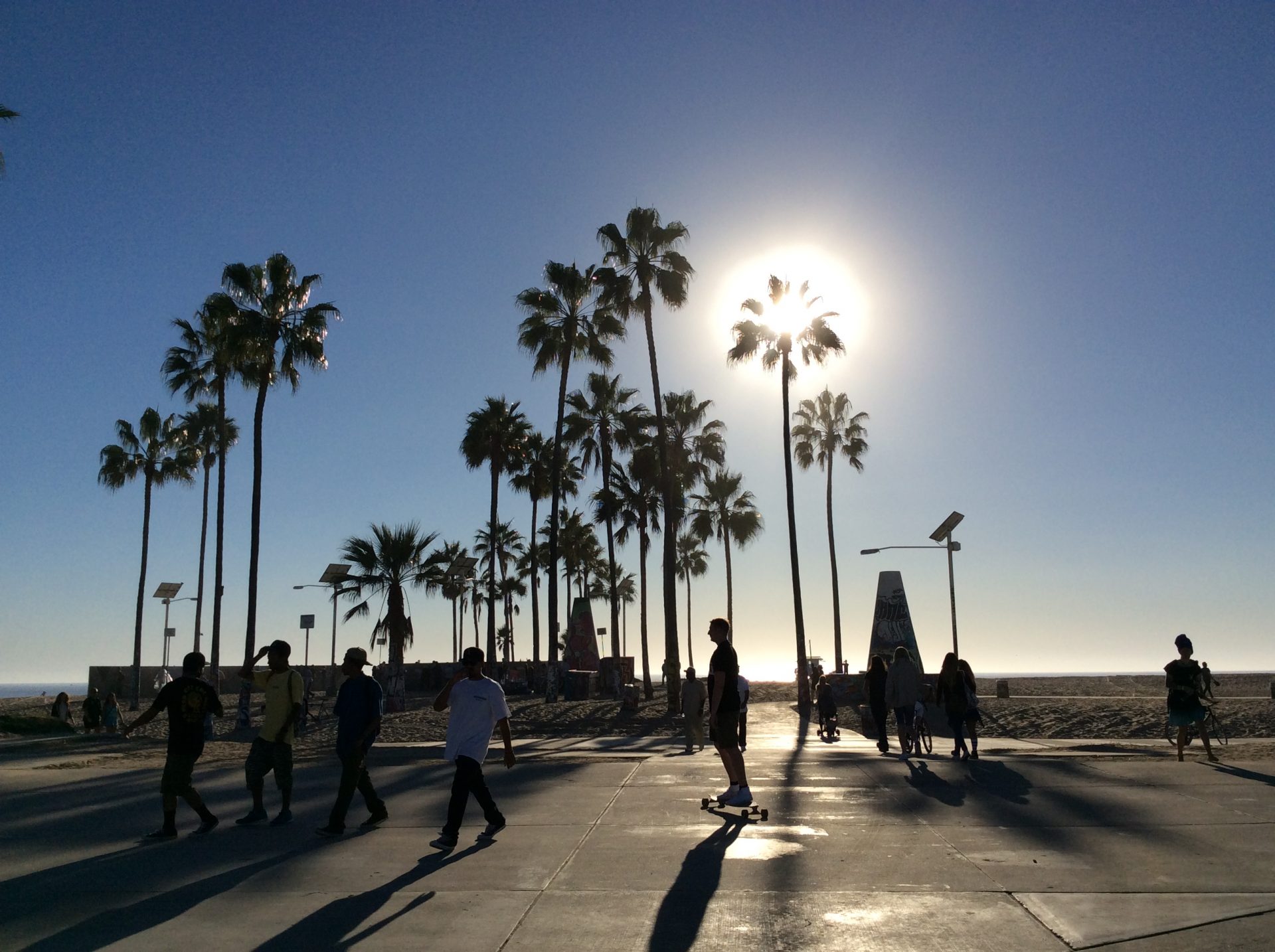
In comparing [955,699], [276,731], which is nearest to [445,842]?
[276,731]

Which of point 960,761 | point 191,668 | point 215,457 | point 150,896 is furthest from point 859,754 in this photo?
point 215,457

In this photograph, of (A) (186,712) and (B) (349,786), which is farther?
(A) (186,712)

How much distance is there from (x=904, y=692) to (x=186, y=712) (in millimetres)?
10860

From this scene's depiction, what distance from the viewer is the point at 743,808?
10125 mm

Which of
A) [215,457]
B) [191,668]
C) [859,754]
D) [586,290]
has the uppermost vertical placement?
[586,290]

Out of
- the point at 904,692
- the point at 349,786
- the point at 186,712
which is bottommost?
the point at 349,786

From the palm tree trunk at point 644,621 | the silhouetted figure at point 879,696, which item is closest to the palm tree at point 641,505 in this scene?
the palm tree trunk at point 644,621

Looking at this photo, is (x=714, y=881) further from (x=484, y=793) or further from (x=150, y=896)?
(x=150, y=896)

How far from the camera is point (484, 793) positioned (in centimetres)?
862

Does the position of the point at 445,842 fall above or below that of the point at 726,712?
Result: below

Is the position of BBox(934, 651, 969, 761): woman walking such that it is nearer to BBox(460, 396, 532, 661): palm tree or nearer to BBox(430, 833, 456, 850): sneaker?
BBox(430, 833, 456, 850): sneaker

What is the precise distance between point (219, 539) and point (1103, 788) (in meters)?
32.3

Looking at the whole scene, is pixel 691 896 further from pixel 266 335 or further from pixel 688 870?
pixel 266 335

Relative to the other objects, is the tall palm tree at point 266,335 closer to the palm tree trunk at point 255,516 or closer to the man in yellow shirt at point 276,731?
the palm tree trunk at point 255,516
